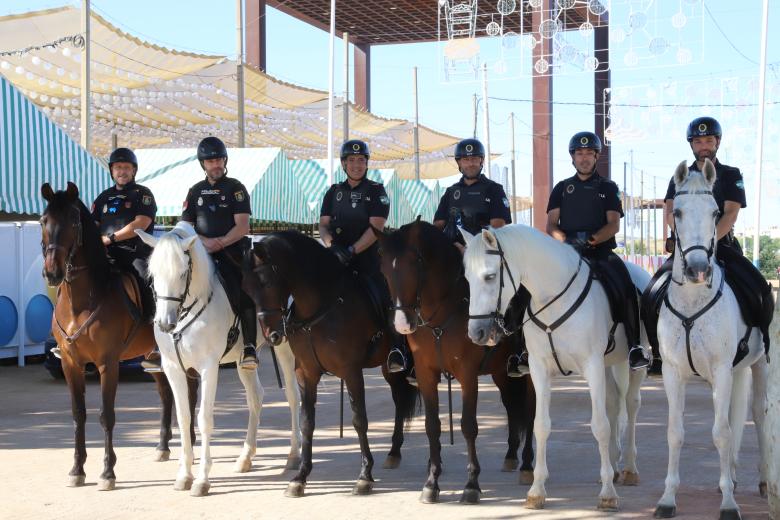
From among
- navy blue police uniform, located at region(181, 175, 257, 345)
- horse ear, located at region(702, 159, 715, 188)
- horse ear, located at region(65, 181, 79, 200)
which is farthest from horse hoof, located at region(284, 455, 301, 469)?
horse ear, located at region(702, 159, 715, 188)

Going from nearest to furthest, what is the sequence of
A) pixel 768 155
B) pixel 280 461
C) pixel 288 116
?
pixel 280 461 → pixel 768 155 → pixel 288 116

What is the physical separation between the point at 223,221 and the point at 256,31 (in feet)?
97.2

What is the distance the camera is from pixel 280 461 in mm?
9320

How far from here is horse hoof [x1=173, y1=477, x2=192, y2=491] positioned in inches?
314

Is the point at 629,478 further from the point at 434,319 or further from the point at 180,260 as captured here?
the point at 180,260

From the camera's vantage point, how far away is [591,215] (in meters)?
8.23

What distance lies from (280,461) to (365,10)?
33403 mm

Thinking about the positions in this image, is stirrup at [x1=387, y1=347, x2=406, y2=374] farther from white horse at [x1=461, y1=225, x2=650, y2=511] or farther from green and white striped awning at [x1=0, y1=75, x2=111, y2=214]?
green and white striped awning at [x1=0, y1=75, x2=111, y2=214]

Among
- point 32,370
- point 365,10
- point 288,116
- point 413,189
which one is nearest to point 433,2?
point 365,10

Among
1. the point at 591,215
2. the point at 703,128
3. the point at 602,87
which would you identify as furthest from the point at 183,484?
the point at 602,87

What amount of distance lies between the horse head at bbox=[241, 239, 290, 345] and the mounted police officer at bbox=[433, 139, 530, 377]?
163cm

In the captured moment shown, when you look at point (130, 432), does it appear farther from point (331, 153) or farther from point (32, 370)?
point (331, 153)

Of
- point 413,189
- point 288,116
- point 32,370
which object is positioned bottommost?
point 32,370

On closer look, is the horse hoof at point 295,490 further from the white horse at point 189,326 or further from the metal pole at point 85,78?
the metal pole at point 85,78
